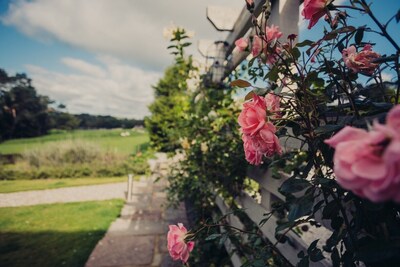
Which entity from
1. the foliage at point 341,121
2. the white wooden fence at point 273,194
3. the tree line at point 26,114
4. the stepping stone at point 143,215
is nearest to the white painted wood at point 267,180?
the white wooden fence at point 273,194

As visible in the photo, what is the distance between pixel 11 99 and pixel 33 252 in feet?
93.9

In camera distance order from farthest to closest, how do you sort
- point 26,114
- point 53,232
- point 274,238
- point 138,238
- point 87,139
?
1. point 26,114
2. point 87,139
3. point 53,232
4. point 138,238
5. point 274,238

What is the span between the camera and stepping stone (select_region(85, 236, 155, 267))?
7.61 feet

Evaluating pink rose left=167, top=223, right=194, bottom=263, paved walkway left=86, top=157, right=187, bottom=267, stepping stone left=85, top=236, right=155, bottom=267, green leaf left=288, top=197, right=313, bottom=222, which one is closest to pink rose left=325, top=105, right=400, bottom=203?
green leaf left=288, top=197, right=313, bottom=222

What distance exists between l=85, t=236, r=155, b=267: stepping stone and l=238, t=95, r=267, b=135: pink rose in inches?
85.7

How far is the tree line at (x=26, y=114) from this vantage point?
2381 centimetres

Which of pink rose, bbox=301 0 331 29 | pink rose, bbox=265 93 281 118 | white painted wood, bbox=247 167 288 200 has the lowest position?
white painted wood, bbox=247 167 288 200

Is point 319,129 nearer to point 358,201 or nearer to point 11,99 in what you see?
point 358,201

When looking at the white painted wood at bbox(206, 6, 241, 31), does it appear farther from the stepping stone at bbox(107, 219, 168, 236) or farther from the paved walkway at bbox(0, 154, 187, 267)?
the stepping stone at bbox(107, 219, 168, 236)

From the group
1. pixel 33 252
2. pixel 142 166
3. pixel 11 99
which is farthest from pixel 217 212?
pixel 11 99

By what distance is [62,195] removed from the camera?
5.12m

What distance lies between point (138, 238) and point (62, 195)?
3048 mm

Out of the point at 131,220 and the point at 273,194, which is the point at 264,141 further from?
the point at 131,220

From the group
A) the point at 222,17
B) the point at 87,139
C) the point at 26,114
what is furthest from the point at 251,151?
the point at 26,114
